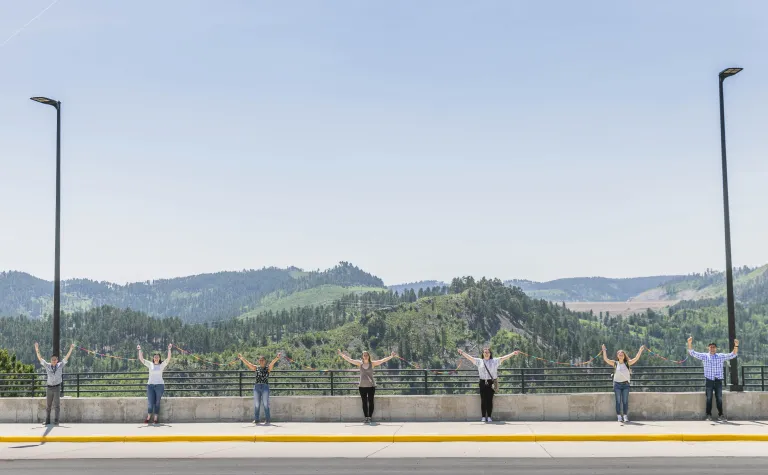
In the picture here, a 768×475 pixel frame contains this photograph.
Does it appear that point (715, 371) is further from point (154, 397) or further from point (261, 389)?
point (154, 397)

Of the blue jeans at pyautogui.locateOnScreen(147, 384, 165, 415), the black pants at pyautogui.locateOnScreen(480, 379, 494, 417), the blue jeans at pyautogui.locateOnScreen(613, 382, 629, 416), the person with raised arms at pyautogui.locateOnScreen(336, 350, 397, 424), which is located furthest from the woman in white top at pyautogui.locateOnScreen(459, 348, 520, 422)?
the blue jeans at pyautogui.locateOnScreen(147, 384, 165, 415)

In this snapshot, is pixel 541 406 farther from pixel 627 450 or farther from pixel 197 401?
pixel 197 401

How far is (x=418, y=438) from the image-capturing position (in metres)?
18.3

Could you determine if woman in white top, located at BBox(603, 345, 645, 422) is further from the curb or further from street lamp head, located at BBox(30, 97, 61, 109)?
street lamp head, located at BBox(30, 97, 61, 109)

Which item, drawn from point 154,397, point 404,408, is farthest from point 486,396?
point 154,397

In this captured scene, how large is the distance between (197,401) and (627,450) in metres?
10.7

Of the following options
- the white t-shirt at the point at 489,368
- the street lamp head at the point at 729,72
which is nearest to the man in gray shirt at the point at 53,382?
the white t-shirt at the point at 489,368

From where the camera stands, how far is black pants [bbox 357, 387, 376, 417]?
20.3 m

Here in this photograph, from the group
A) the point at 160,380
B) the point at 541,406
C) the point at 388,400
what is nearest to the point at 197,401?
the point at 160,380

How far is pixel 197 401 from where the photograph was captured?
21219 mm

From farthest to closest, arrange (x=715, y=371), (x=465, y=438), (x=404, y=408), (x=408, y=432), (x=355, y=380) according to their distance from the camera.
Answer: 1. (x=355, y=380)
2. (x=404, y=408)
3. (x=715, y=371)
4. (x=408, y=432)
5. (x=465, y=438)

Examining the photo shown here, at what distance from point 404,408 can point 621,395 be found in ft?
17.3

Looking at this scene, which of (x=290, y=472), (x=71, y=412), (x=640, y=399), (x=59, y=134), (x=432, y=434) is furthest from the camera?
(x=59, y=134)

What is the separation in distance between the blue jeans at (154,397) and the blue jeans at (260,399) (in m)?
2.43
